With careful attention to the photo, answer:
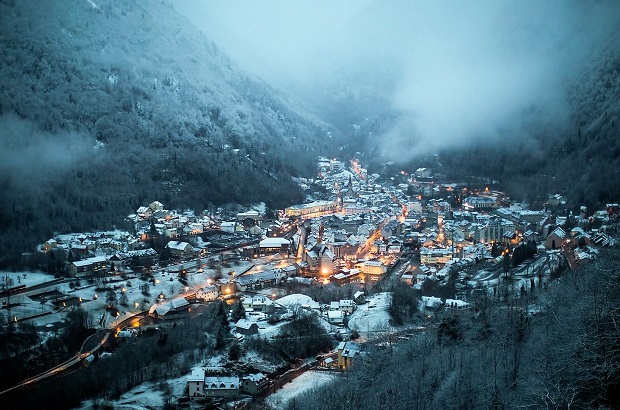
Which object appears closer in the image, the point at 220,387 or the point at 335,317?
the point at 220,387

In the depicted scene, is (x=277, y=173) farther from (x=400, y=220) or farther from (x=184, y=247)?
(x=184, y=247)

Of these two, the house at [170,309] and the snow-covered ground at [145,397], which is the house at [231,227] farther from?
the snow-covered ground at [145,397]

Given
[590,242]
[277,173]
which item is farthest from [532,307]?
[277,173]

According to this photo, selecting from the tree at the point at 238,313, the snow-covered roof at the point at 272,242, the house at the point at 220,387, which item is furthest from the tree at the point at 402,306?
the snow-covered roof at the point at 272,242

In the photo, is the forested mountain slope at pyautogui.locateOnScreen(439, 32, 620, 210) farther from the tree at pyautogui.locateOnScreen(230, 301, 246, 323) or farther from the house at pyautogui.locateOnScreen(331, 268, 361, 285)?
the tree at pyautogui.locateOnScreen(230, 301, 246, 323)

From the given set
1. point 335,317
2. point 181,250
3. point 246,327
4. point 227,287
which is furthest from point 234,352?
point 181,250

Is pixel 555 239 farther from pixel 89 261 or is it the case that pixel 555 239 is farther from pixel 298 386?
pixel 89 261
